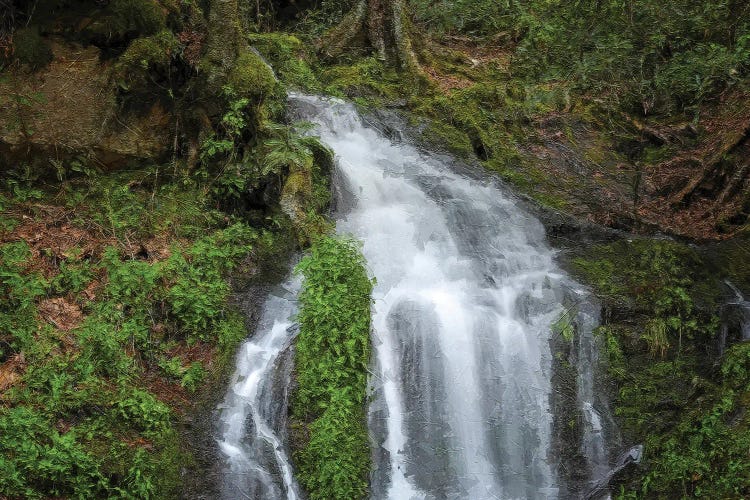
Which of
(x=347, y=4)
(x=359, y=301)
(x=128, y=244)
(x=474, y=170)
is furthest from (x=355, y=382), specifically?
(x=347, y=4)

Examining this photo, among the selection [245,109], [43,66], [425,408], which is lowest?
[425,408]

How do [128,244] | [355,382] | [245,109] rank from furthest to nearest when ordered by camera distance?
[245,109] → [128,244] → [355,382]

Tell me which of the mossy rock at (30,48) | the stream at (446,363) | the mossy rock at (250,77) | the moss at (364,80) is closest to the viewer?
the stream at (446,363)

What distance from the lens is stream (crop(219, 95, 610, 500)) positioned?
6871 mm

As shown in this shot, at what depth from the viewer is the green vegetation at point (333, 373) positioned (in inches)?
256

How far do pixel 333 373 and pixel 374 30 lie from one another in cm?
789

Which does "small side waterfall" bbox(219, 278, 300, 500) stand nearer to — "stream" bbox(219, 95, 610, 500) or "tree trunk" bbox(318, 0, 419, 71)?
"stream" bbox(219, 95, 610, 500)

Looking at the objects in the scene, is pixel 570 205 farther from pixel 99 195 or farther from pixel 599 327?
pixel 99 195

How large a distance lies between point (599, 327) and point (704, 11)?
4.58m

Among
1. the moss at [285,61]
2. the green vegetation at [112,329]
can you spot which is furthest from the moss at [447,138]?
the green vegetation at [112,329]

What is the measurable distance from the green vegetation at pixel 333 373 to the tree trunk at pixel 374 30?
19.9 ft

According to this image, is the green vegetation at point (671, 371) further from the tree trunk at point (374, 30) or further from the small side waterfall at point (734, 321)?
the tree trunk at point (374, 30)

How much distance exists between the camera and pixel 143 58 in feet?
26.1

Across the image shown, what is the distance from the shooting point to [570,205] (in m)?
10.1
